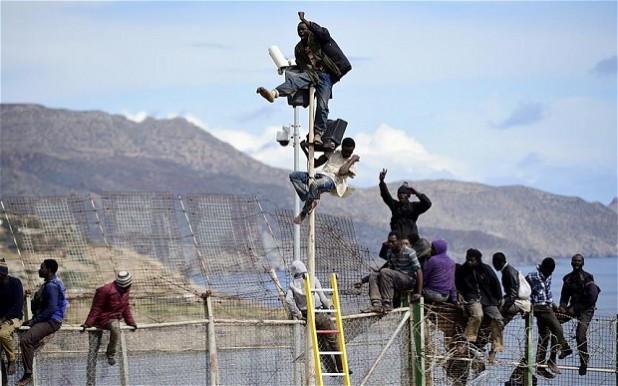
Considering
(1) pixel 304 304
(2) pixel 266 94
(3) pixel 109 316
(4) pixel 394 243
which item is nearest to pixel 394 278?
(4) pixel 394 243

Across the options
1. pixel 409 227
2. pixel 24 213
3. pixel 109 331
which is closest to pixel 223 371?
pixel 109 331

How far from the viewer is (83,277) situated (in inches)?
2008

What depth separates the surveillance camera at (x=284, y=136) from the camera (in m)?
25.1

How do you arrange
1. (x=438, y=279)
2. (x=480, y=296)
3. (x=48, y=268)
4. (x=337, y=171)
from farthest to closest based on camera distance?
(x=480, y=296), (x=438, y=279), (x=48, y=268), (x=337, y=171)

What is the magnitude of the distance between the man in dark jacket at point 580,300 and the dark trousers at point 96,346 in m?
7.01

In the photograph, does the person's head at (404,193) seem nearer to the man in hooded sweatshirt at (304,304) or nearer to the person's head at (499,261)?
the person's head at (499,261)

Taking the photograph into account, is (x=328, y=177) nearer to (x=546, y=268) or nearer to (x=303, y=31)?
(x=303, y=31)

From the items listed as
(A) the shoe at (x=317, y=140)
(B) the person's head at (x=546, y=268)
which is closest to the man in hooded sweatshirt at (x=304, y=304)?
(A) the shoe at (x=317, y=140)

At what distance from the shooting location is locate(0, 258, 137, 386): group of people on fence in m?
18.4

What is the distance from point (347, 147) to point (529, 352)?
4871 millimetres

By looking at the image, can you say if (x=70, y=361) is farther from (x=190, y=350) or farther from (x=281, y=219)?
(x=281, y=219)

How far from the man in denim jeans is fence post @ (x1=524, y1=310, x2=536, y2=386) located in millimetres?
4329

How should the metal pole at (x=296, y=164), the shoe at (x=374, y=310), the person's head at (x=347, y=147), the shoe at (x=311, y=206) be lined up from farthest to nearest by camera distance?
1. the metal pole at (x=296, y=164)
2. the shoe at (x=374, y=310)
3. the person's head at (x=347, y=147)
4. the shoe at (x=311, y=206)

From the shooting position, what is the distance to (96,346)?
1841 centimetres
